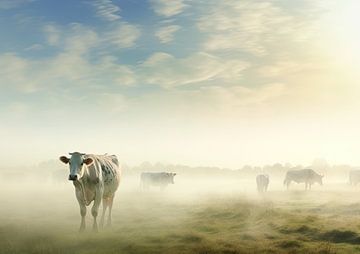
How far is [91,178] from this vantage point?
76.2ft

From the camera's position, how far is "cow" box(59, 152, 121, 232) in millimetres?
21752

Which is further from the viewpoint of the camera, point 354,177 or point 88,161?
point 354,177

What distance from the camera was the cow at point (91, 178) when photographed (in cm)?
2175

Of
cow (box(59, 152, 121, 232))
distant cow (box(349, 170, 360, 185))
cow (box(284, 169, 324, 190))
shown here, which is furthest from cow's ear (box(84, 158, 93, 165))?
distant cow (box(349, 170, 360, 185))

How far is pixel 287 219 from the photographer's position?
1011 inches

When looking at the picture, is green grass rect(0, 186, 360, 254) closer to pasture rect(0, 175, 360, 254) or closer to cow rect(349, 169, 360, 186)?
pasture rect(0, 175, 360, 254)

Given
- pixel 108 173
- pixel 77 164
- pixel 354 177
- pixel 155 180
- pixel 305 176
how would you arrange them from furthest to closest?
pixel 354 177 → pixel 305 176 → pixel 155 180 → pixel 108 173 → pixel 77 164

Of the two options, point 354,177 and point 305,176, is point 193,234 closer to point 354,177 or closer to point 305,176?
point 305,176

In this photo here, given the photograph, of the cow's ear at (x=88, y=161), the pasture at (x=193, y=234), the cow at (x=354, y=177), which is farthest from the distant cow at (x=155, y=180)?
the cow's ear at (x=88, y=161)

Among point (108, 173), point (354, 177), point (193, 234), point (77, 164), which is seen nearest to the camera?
point (193, 234)

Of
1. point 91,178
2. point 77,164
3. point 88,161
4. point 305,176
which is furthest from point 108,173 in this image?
point 305,176

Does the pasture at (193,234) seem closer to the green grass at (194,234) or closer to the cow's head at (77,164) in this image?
the green grass at (194,234)

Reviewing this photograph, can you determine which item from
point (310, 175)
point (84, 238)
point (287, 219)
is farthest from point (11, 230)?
point (310, 175)

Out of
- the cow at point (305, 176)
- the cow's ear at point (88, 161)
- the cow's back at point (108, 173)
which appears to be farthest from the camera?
the cow at point (305, 176)
